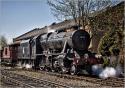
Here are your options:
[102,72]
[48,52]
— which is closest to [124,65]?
[102,72]

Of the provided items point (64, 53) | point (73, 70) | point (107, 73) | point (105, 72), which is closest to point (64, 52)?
point (64, 53)

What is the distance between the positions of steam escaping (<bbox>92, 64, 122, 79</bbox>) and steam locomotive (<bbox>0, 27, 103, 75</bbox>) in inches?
14.7

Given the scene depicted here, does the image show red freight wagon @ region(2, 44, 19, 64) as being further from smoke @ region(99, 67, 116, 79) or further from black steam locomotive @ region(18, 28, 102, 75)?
smoke @ region(99, 67, 116, 79)

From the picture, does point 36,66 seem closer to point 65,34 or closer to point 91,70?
point 65,34

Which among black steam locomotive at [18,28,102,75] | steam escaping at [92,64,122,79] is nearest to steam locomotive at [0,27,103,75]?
black steam locomotive at [18,28,102,75]

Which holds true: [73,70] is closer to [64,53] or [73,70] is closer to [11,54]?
[64,53]

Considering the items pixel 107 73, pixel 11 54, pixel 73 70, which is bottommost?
pixel 107 73

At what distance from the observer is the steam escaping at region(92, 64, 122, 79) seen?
2036 centimetres

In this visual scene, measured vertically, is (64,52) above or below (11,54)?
below

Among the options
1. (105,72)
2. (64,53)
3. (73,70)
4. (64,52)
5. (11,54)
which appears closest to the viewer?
(105,72)

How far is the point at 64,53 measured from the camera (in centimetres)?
2245

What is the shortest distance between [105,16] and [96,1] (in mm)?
3913

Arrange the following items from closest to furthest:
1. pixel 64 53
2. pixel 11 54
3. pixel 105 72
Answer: pixel 105 72
pixel 64 53
pixel 11 54

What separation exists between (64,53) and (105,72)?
349cm
